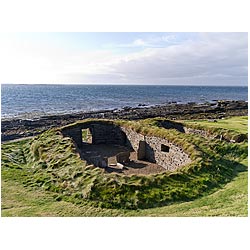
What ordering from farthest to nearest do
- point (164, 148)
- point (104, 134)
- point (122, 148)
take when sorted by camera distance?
point (104, 134), point (122, 148), point (164, 148)

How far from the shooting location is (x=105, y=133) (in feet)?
94.7

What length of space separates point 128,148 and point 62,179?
1073cm

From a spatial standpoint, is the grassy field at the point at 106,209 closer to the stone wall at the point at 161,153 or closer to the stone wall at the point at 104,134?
the stone wall at the point at 161,153

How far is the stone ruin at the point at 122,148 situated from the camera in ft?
71.1

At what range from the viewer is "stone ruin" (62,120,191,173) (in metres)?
21.7

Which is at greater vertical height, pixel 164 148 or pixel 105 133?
pixel 105 133

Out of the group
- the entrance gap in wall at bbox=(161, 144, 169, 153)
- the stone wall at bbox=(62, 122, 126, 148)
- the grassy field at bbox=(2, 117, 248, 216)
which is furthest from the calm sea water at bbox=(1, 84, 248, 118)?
the grassy field at bbox=(2, 117, 248, 216)

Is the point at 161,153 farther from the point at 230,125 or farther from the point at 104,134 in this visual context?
the point at 230,125

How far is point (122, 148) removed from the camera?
26.9 m

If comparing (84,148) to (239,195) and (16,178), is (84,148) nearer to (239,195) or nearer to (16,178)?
(16,178)

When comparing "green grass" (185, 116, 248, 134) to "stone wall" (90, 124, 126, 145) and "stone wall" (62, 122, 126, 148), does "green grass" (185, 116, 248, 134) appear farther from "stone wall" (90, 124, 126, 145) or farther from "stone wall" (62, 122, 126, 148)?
"stone wall" (90, 124, 126, 145)

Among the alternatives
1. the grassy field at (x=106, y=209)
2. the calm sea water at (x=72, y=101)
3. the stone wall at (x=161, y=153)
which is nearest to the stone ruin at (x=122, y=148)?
the stone wall at (x=161, y=153)

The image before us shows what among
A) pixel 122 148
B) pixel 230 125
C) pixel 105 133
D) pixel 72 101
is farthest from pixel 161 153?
pixel 72 101

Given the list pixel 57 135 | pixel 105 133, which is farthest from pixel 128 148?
A: pixel 57 135
